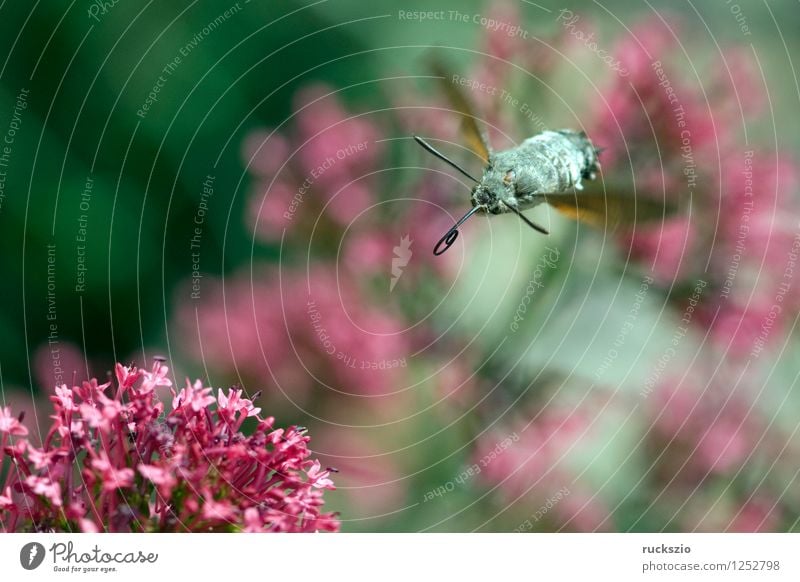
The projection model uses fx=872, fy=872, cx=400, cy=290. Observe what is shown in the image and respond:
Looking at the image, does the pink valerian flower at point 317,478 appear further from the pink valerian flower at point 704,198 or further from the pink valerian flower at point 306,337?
the pink valerian flower at point 704,198

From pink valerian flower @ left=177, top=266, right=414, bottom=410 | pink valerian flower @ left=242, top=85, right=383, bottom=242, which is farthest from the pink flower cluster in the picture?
pink valerian flower @ left=242, top=85, right=383, bottom=242

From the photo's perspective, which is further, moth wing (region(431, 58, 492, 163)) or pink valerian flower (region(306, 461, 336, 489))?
moth wing (region(431, 58, 492, 163))

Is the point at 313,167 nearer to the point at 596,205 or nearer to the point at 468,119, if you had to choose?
the point at 468,119

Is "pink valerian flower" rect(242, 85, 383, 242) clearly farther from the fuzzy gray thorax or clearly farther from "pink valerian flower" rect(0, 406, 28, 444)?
"pink valerian flower" rect(0, 406, 28, 444)

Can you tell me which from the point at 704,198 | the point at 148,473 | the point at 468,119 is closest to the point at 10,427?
the point at 148,473

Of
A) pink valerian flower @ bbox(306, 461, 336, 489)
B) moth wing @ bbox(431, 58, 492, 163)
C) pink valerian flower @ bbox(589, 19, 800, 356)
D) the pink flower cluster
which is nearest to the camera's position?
the pink flower cluster

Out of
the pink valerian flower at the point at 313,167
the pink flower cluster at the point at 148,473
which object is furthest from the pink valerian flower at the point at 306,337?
the pink flower cluster at the point at 148,473

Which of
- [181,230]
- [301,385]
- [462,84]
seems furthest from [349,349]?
[462,84]

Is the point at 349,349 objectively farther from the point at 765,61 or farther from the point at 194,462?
the point at 765,61
